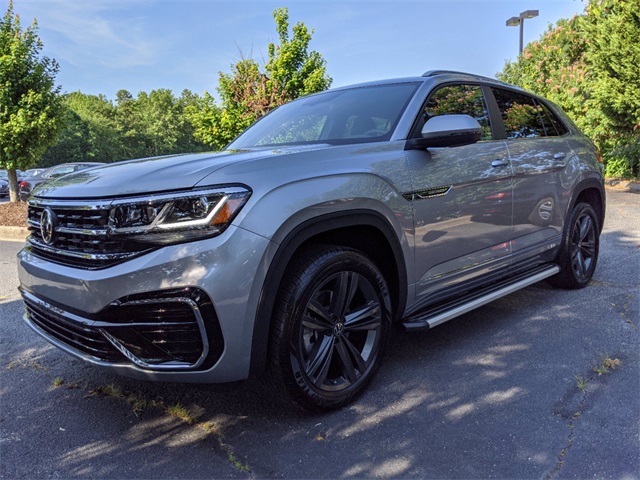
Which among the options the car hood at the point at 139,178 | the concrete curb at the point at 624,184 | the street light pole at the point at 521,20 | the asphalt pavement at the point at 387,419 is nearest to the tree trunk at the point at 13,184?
the asphalt pavement at the point at 387,419

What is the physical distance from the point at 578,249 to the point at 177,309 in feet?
12.7

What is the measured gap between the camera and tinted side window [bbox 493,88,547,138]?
3908mm

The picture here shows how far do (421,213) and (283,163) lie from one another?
0.92 m

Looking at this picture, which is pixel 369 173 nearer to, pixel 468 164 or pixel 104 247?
pixel 468 164

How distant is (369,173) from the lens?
2648 millimetres

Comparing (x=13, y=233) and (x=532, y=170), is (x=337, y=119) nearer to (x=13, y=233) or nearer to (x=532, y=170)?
(x=532, y=170)

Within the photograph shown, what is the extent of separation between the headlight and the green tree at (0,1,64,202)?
11416mm

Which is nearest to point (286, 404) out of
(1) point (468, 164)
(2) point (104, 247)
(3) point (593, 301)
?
(2) point (104, 247)

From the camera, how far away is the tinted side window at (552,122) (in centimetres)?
443

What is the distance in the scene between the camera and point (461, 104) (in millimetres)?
3557

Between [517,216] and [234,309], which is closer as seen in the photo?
[234,309]

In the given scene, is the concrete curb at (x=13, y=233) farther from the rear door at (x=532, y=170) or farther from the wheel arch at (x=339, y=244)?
the rear door at (x=532, y=170)

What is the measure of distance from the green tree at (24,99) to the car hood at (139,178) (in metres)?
10.8

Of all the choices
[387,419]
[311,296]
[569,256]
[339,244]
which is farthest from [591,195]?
[311,296]
